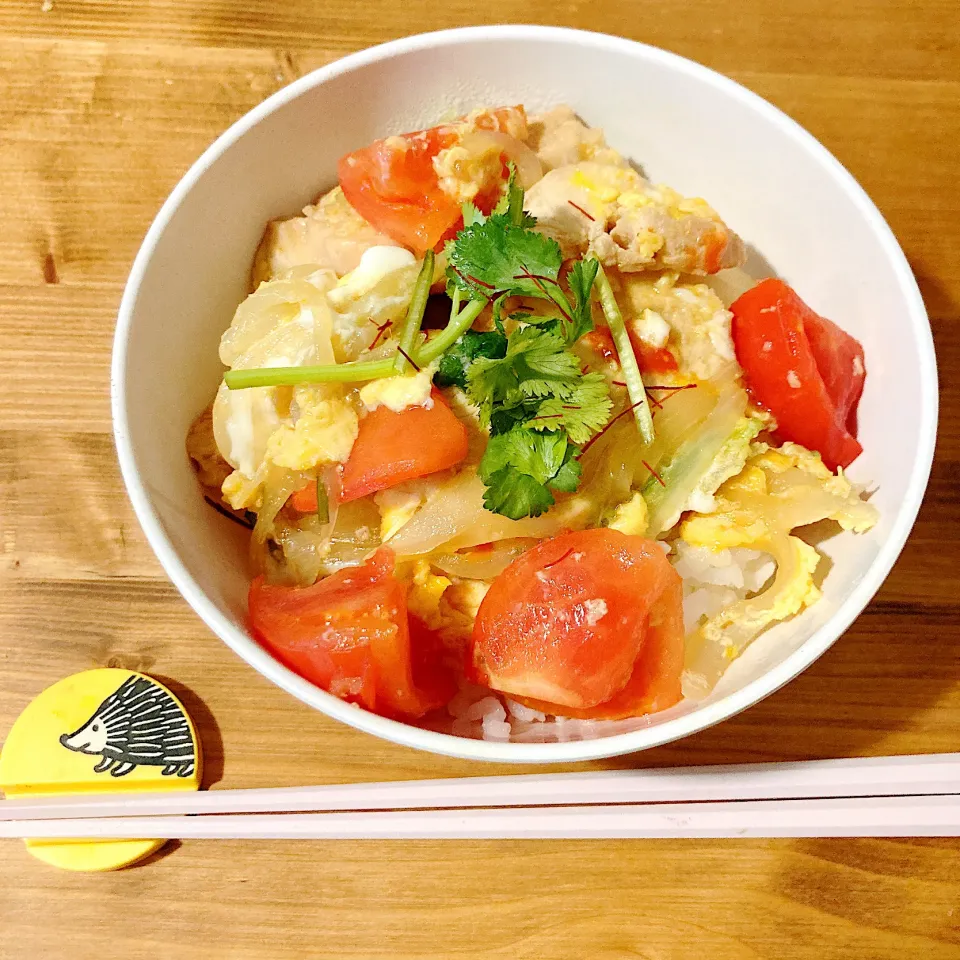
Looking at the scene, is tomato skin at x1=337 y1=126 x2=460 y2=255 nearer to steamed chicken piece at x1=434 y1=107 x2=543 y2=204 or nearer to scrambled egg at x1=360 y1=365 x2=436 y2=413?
steamed chicken piece at x1=434 y1=107 x2=543 y2=204

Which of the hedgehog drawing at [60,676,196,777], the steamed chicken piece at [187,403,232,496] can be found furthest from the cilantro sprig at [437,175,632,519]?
the hedgehog drawing at [60,676,196,777]

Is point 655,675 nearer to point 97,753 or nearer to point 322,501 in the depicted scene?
point 322,501

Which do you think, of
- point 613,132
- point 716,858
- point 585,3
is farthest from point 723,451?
point 585,3

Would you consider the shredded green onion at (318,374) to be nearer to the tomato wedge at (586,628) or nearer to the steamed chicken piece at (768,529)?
the tomato wedge at (586,628)

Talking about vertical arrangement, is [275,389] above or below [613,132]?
below

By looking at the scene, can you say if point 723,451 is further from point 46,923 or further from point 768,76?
point 46,923

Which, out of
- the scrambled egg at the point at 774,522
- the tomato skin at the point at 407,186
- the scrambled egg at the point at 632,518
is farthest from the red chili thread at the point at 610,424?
the tomato skin at the point at 407,186

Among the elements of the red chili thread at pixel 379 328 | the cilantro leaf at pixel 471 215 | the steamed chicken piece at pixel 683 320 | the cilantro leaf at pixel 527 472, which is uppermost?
the cilantro leaf at pixel 471 215
